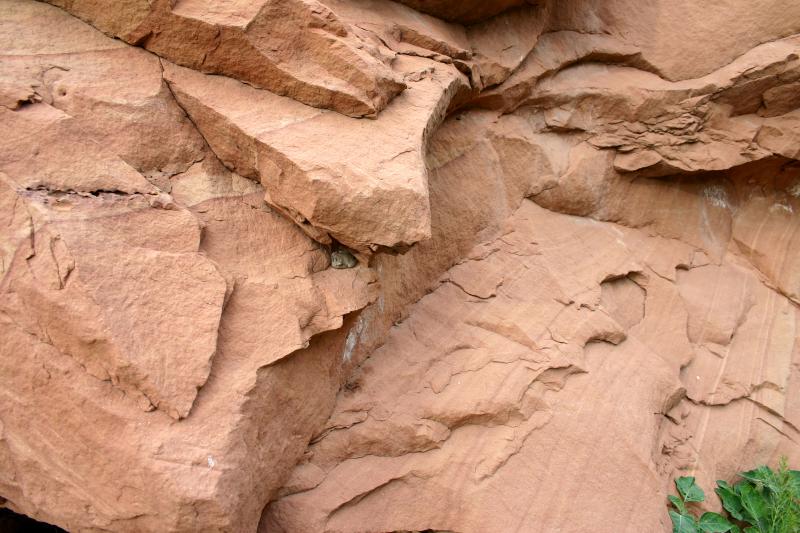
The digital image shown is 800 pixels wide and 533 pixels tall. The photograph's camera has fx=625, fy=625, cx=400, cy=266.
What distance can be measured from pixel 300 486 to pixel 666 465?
64.4 inches

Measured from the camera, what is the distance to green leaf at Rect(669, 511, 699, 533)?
2535 millimetres

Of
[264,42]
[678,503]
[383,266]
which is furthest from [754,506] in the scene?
[264,42]

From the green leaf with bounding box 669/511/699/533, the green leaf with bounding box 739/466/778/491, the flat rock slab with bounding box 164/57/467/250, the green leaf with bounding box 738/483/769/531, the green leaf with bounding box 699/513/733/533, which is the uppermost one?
the flat rock slab with bounding box 164/57/467/250

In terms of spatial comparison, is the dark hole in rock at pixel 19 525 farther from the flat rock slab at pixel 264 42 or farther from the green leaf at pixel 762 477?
the green leaf at pixel 762 477

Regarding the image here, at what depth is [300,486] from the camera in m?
2.22

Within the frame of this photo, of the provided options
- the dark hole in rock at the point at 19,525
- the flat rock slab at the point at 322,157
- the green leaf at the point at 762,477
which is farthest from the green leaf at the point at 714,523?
the dark hole in rock at the point at 19,525

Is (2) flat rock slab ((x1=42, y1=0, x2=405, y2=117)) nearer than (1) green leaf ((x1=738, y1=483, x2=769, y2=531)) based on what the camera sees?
Yes

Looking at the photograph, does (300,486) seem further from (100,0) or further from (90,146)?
(100,0)

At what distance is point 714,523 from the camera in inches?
103

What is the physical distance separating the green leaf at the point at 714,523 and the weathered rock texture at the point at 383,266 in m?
0.20

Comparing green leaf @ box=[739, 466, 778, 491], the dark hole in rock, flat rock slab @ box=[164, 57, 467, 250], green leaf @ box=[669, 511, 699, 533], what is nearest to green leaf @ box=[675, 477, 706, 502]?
green leaf @ box=[669, 511, 699, 533]

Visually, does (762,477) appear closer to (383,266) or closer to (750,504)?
(750,504)

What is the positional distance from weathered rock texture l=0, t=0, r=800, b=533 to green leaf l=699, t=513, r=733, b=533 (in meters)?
0.20

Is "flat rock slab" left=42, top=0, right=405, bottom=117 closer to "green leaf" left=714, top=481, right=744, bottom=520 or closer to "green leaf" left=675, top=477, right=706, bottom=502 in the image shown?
"green leaf" left=675, top=477, right=706, bottom=502
